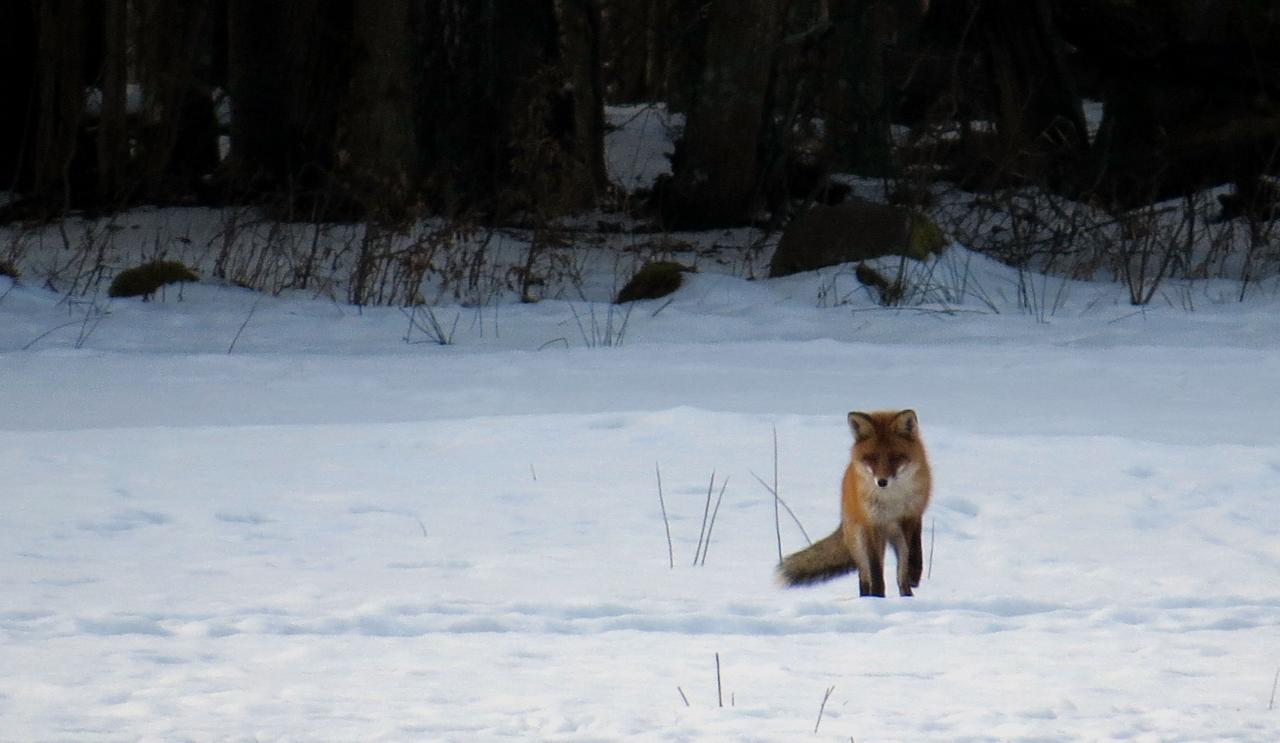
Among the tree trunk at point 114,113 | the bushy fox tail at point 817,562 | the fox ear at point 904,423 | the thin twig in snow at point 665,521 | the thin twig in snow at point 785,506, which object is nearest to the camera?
the fox ear at point 904,423

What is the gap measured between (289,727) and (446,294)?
27.9 ft

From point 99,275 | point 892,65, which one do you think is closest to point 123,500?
point 99,275

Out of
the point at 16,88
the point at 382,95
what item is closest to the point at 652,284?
the point at 382,95

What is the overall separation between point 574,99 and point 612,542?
37.8ft

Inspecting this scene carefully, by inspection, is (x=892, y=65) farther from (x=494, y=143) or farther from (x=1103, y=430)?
(x=1103, y=430)

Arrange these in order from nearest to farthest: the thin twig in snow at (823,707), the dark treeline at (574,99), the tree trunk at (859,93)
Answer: the thin twig in snow at (823,707), the dark treeline at (574,99), the tree trunk at (859,93)

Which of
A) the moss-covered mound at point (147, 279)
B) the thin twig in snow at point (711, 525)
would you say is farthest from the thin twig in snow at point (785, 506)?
the moss-covered mound at point (147, 279)

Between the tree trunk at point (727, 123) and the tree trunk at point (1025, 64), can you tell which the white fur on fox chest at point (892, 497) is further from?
the tree trunk at point (727, 123)

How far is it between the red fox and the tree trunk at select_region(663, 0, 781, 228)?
1039cm

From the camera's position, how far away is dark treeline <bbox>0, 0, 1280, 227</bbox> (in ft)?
44.6

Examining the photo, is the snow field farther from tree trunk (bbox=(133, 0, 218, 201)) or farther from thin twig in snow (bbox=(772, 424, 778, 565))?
tree trunk (bbox=(133, 0, 218, 201))

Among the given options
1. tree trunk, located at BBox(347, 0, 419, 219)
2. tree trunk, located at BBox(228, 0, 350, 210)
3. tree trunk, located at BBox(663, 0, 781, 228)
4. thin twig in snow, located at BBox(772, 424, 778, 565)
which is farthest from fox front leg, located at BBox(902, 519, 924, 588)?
tree trunk, located at BBox(228, 0, 350, 210)

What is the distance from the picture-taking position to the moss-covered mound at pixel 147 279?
10734 mm

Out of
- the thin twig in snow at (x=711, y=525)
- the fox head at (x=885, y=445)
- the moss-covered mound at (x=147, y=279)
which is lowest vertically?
the thin twig in snow at (x=711, y=525)
